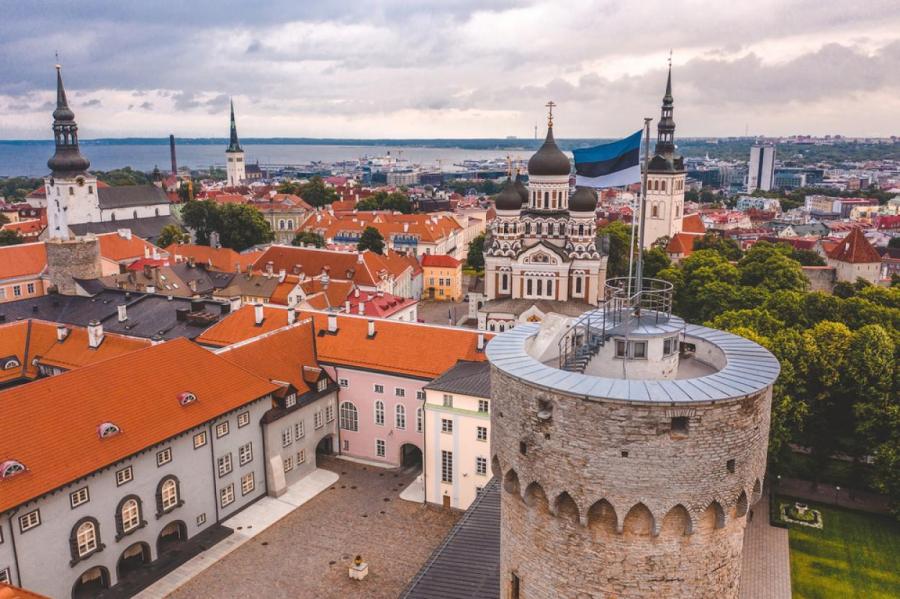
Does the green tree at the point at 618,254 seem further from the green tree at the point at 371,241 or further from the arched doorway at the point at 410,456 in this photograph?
the arched doorway at the point at 410,456

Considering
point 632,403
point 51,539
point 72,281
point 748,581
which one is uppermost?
point 632,403

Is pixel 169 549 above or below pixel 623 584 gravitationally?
below

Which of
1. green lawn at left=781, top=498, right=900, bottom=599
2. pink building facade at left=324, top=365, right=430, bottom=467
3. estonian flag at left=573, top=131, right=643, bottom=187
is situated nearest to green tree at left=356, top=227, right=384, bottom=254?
pink building facade at left=324, top=365, right=430, bottom=467

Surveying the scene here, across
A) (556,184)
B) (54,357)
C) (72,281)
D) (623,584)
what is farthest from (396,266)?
(623,584)

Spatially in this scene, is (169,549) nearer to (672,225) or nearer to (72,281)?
→ (72,281)

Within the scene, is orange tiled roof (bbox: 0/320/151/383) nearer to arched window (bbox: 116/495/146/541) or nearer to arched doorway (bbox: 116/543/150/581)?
arched window (bbox: 116/495/146/541)

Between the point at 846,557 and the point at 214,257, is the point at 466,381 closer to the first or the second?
the point at 846,557

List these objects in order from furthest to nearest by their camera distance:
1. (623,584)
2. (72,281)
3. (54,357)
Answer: (72,281) < (54,357) < (623,584)

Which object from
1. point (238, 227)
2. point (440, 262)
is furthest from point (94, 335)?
point (238, 227)
